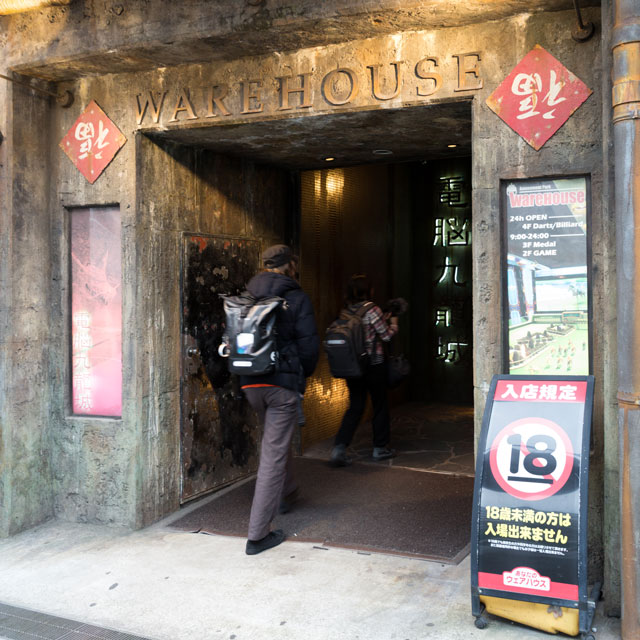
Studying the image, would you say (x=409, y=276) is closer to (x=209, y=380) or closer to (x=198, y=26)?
(x=209, y=380)

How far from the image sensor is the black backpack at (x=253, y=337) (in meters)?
4.66

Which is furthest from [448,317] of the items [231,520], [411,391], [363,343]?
[231,520]

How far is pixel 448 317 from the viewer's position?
35.4 feet

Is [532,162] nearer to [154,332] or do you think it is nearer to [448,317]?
[154,332]

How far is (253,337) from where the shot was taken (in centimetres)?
465

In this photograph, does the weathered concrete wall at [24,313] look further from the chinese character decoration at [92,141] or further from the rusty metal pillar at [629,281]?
the rusty metal pillar at [629,281]

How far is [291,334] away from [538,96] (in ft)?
7.00

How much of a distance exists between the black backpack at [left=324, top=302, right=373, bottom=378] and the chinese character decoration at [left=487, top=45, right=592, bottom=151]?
8.87 feet

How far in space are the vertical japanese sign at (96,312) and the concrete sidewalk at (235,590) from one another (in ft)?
3.48

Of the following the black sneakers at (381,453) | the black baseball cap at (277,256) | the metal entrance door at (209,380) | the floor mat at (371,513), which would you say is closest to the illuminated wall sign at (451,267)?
the black sneakers at (381,453)

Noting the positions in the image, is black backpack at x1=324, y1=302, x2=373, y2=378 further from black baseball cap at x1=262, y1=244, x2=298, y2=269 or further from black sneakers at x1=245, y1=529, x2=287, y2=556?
black sneakers at x1=245, y1=529, x2=287, y2=556

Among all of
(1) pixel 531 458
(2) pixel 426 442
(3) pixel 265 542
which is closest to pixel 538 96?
(1) pixel 531 458

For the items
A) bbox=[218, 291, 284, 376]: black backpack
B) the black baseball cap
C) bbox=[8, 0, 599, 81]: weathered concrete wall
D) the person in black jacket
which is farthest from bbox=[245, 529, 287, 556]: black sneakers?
bbox=[8, 0, 599, 81]: weathered concrete wall

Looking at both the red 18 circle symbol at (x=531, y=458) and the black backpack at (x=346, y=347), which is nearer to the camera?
the red 18 circle symbol at (x=531, y=458)
